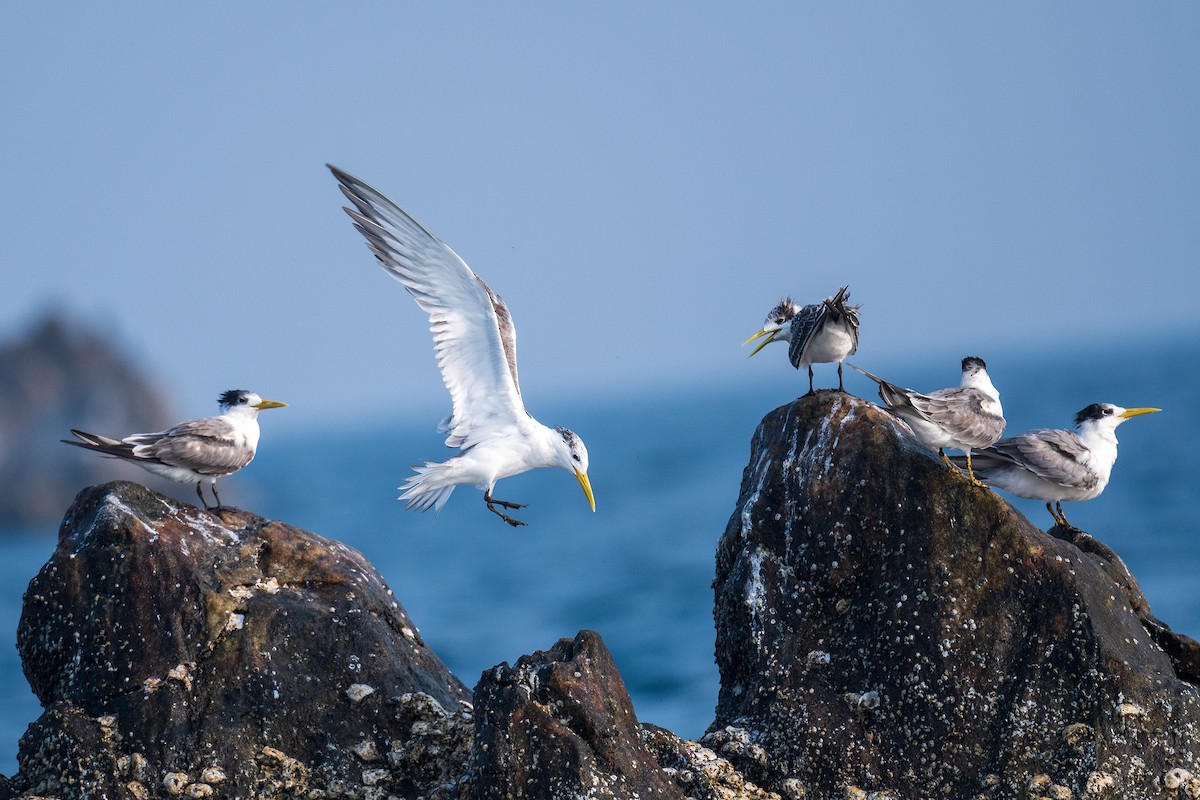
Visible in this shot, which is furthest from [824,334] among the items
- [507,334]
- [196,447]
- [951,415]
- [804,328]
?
[196,447]

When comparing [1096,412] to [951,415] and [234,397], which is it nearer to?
[951,415]

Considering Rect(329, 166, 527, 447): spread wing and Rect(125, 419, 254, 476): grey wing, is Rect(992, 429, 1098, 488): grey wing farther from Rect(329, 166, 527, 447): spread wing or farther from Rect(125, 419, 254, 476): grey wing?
Rect(125, 419, 254, 476): grey wing

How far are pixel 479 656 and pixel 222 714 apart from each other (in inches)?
1105

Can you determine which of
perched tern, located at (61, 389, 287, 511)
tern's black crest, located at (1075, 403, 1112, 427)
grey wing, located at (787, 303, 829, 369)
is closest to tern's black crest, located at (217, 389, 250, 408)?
perched tern, located at (61, 389, 287, 511)

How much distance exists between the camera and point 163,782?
7715 mm

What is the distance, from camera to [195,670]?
805 centimetres

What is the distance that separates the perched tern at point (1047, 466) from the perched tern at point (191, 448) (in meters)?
4.75

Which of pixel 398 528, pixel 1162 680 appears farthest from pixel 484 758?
pixel 398 528

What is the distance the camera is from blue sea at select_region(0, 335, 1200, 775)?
1369 inches

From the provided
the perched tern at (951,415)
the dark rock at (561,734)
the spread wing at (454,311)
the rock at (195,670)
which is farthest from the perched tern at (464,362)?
the dark rock at (561,734)

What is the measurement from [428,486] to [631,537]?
51.4 meters

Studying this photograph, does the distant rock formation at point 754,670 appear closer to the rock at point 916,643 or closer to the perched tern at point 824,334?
the rock at point 916,643

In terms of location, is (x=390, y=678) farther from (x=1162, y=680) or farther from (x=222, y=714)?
(x=1162, y=680)

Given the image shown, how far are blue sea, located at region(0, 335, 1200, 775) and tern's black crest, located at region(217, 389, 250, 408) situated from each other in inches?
116
